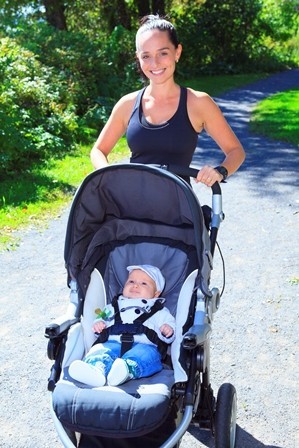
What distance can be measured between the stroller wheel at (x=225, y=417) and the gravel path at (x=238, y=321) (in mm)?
433

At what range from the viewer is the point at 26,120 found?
1035cm

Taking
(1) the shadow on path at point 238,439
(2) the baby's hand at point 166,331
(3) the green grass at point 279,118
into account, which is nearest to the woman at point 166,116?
(2) the baby's hand at point 166,331

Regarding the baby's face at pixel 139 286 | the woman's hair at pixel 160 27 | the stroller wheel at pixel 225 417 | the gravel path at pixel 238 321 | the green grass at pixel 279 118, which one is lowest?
the green grass at pixel 279 118

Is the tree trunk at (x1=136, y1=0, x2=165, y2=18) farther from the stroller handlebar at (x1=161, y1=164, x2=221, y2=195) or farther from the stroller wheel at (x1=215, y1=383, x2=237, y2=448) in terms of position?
the stroller wheel at (x1=215, y1=383, x2=237, y2=448)

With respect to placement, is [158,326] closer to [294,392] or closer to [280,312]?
[294,392]

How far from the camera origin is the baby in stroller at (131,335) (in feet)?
8.63

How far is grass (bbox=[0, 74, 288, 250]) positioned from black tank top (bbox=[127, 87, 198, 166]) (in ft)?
11.3

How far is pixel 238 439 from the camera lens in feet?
11.4

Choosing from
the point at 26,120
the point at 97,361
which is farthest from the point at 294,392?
the point at 26,120

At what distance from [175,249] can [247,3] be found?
23329mm

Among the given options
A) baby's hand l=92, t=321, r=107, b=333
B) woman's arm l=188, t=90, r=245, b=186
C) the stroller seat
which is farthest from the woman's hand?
baby's hand l=92, t=321, r=107, b=333

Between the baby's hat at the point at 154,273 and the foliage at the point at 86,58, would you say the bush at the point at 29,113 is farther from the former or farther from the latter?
the baby's hat at the point at 154,273

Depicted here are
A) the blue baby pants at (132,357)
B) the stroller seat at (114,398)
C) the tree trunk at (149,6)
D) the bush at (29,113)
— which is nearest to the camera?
the stroller seat at (114,398)

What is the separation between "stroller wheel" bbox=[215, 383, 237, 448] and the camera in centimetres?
297
